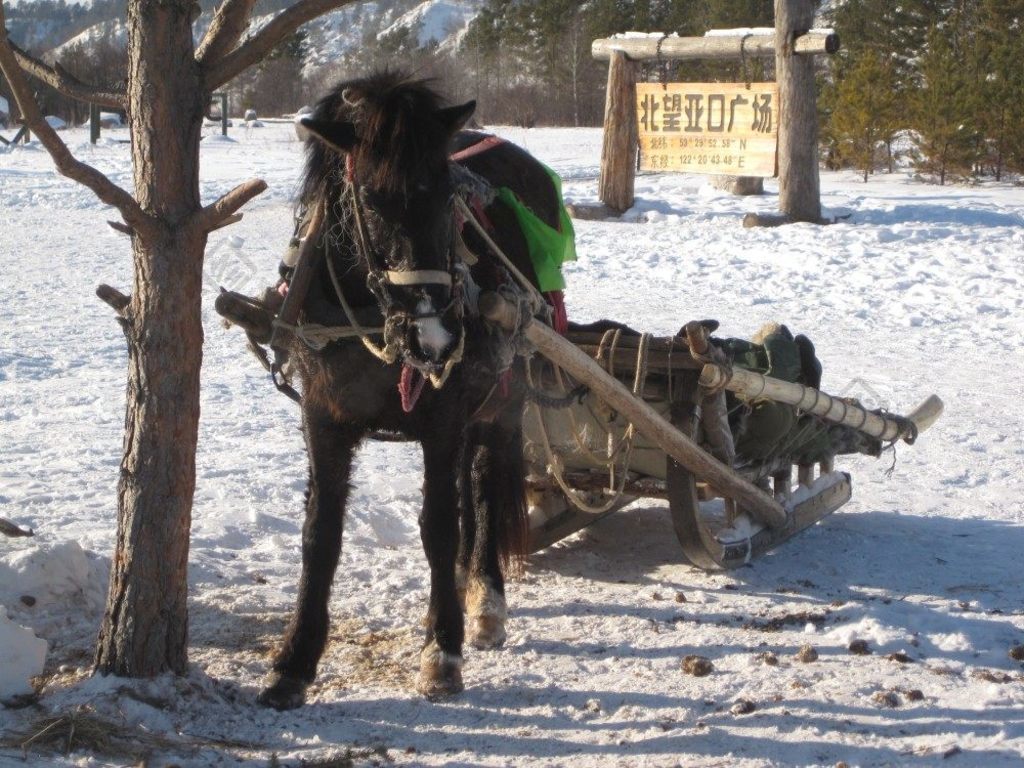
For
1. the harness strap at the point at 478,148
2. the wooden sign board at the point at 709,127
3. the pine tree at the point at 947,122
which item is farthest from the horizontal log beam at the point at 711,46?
the harness strap at the point at 478,148

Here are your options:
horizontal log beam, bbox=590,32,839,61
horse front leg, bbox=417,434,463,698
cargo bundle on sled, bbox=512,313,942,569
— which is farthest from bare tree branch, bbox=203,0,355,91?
horizontal log beam, bbox=590,32,839,61

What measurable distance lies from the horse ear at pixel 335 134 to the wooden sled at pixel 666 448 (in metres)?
1.06

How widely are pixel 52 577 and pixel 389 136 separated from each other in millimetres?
2062

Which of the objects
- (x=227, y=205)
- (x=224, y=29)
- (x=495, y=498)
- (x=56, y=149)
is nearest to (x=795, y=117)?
(x=495, y=498)

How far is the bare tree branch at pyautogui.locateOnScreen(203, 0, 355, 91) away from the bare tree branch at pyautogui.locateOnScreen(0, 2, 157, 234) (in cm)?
44

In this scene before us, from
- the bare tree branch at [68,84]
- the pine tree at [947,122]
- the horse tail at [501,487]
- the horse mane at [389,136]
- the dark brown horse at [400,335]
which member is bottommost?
the horse tail at [501,487]

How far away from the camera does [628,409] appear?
4.38 meters

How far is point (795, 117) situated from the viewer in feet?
42.4

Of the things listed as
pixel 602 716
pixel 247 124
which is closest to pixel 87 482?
pixel 602 716

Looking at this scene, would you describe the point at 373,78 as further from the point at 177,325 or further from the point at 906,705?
the point at 906,705

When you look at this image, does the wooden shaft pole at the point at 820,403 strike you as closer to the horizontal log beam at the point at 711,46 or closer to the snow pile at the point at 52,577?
the snow pile at the point at 52,577

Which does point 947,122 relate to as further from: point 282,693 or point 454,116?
point 282,693

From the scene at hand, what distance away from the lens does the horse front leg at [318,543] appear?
3686 millimetres

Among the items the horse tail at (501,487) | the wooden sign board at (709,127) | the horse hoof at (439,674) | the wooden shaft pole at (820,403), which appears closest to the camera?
the horse hoof at (439,674)
